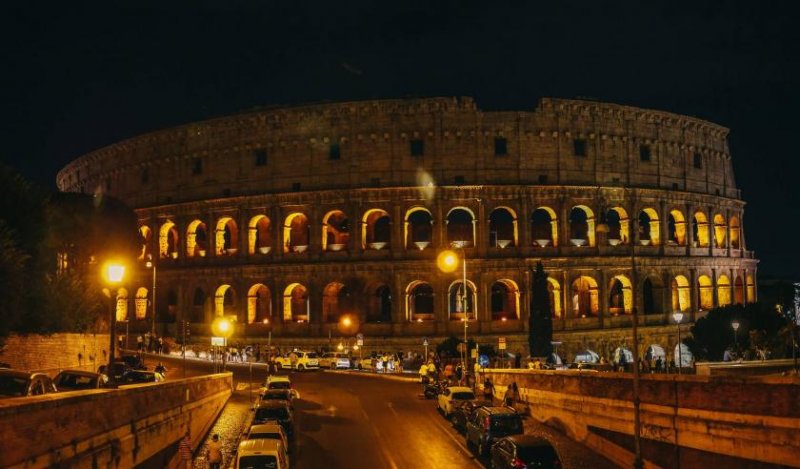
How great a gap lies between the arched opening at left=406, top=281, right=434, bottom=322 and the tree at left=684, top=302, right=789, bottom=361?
18963 mm

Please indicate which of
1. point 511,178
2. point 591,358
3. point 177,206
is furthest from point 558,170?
point 177,206

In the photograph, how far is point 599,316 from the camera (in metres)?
55.0

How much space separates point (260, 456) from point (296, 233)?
141ft

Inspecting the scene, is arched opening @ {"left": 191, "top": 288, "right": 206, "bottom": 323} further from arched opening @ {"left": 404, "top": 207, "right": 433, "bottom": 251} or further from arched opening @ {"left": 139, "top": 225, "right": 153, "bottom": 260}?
arched opening @ {"left": 404, "top": 207, "right": 433, "bottom": 251}

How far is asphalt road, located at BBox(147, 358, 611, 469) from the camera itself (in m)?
21.1

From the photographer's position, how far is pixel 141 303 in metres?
63.5

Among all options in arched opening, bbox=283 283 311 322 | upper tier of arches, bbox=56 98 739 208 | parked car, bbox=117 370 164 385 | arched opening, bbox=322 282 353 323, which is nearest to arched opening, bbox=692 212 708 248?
upper tier of arches, bbox=56 98 739 208

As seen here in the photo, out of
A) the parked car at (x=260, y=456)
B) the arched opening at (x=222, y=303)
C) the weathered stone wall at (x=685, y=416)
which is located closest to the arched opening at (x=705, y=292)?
the arched opening at (x=222, y=303)

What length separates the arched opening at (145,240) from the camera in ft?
205

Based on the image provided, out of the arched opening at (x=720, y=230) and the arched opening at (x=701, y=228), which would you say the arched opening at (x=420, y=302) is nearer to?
the arched opening at (x=701, y=228)

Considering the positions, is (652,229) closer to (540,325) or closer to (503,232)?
(503,232)

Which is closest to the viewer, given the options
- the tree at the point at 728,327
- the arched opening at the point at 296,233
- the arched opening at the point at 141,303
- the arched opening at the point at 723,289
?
the tree at the point at 728,327

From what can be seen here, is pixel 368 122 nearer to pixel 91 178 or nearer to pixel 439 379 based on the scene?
pixel 439 379

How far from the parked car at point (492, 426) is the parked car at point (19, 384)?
11416mm
